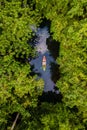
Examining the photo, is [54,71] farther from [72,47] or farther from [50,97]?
[72,47]

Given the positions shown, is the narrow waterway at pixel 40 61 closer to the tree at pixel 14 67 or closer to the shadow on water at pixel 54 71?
the shadow on water at pixel 54 71

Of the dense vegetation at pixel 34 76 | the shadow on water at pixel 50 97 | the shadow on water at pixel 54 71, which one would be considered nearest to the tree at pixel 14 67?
the dense vegetation at pixel 34 76

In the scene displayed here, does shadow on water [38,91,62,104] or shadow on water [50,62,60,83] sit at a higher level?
shadow on water [50,62,60,83]

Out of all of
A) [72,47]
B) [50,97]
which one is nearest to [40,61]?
[50,97]

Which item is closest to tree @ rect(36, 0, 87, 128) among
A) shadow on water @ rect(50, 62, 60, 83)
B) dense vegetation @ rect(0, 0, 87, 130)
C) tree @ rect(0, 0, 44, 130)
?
dense vegetation @ rect(0, 0, 87, 130)

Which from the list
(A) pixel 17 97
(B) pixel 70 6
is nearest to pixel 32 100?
(A) pixel 17 97

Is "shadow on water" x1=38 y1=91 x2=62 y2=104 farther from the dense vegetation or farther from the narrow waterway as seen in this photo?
the dense vegetation

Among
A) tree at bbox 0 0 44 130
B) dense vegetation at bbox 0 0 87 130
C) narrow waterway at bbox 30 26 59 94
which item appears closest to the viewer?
dense vegetation at bbox 0 0 87 130

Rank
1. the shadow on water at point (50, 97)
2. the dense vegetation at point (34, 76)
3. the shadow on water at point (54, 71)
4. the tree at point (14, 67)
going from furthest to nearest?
the shadow on water at point (54, 71) < the shadow on water at point (50, 97) < the tree at point (14, 67) < the dense vegetation at point (34, 76)
